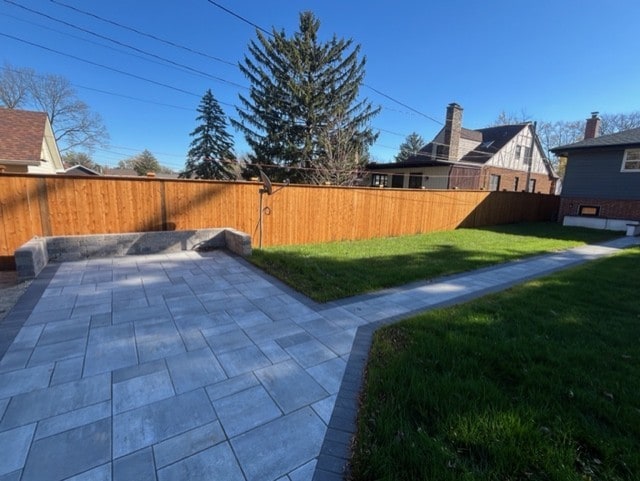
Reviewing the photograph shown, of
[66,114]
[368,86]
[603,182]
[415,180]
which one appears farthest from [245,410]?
[66,114]

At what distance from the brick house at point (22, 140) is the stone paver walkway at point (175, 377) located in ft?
26.9

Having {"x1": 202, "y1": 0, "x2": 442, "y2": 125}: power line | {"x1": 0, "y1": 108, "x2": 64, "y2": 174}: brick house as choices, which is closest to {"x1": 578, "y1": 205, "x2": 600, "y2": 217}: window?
{"x1": 202, "y1": 0, "x2": 442, "y2": 125}: power line

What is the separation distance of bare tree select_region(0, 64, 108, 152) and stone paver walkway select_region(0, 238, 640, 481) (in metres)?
25.5

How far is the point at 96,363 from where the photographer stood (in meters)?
2.41

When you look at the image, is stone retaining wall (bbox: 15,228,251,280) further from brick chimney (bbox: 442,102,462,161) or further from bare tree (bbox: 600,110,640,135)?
bare tree (bbox: 600,110,640,135)

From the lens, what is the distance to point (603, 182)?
1298 centimetres

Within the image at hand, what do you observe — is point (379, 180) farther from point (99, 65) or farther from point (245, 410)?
point (245, 410)

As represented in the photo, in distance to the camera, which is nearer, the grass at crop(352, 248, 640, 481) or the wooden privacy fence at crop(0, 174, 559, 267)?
the grass at crop(352, 248, 640, 481)

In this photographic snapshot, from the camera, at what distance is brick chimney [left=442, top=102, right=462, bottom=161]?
57.8 feet

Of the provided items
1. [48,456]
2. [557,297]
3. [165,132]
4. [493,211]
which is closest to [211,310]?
[48,456]

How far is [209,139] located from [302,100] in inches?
466

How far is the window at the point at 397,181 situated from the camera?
63.5ft

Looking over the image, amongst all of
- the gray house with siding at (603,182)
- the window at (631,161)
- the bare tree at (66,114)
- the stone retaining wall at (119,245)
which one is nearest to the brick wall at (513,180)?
the gray house with siding at (603,182)

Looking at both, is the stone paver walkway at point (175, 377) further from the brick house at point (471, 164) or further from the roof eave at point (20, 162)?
the brick house at point (471, 164)
